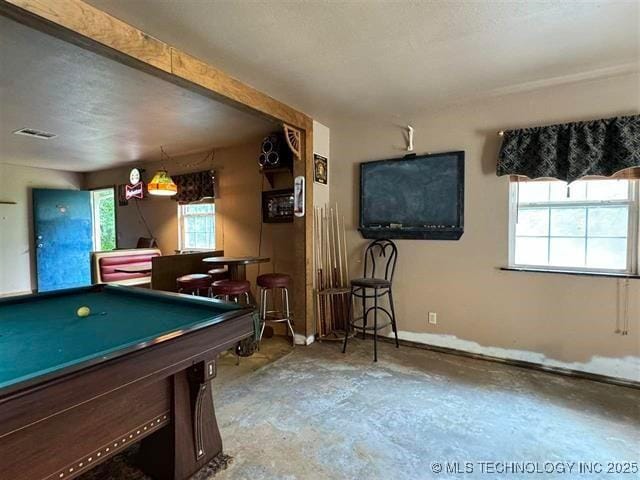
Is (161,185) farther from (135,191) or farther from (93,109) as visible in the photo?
(135,191)

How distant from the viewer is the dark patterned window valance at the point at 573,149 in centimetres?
254

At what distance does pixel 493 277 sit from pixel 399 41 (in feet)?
7.26

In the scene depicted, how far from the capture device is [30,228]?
251 inches

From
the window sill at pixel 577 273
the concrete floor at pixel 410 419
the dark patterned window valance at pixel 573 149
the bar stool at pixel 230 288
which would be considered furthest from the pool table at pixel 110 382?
the dark patterned window valance at pixel 573 149

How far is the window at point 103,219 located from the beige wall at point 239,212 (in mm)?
1833

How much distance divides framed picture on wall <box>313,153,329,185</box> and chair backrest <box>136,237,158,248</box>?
350 centimetres

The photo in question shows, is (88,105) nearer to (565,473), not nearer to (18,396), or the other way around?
(18,396)

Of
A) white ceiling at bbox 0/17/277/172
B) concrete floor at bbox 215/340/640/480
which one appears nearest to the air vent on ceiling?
white ceiling at bbox 0/17/277/172

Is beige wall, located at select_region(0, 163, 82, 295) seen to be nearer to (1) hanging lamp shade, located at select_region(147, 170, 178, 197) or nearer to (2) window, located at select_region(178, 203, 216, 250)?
(2) window, located at select_region(178, 203, 216, 250)

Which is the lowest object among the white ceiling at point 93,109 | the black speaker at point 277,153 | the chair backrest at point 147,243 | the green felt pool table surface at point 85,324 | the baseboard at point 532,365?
the baseboard at point 532,365

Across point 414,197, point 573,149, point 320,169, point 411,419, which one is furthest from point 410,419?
point 320,169

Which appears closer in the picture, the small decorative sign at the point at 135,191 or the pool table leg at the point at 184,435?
the pool table leg at the point at 184,435

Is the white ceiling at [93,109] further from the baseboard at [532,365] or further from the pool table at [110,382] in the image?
the baseboard at [532,365]

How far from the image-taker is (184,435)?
5.56 feet
